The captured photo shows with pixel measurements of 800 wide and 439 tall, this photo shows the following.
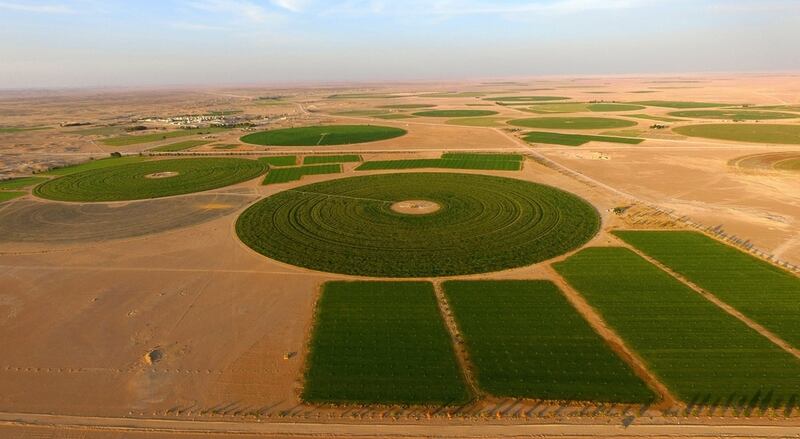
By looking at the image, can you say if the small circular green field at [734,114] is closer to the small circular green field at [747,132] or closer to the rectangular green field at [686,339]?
the small circular green field at [747,132]

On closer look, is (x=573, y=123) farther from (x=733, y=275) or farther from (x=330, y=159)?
(x=733, y=275)

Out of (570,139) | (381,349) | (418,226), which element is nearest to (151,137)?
(418,226)

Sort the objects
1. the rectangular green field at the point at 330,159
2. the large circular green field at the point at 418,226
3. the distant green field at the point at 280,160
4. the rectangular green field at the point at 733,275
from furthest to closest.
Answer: the rectangular green field at the point at 330,159 < the distant green field at the point at 280,160 < the large circular green field at the point at 418,226 < the rectangular green field at the point at 733,275

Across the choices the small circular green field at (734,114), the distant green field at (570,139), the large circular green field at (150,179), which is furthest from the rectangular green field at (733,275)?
the small circular green field at (734,114)

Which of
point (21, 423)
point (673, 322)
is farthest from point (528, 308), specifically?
point (21, 423)

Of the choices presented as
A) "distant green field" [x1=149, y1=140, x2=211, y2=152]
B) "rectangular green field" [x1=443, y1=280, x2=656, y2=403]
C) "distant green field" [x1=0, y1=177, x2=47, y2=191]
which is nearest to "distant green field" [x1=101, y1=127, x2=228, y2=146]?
"distant green field" [x1=149, y1=140, x2=211, y2=152]

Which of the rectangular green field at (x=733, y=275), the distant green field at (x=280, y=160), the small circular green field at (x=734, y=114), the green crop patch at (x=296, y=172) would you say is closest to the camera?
the rectangular green field at (x=733, y=275)

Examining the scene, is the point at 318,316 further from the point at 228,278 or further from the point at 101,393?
the point at 101,393
